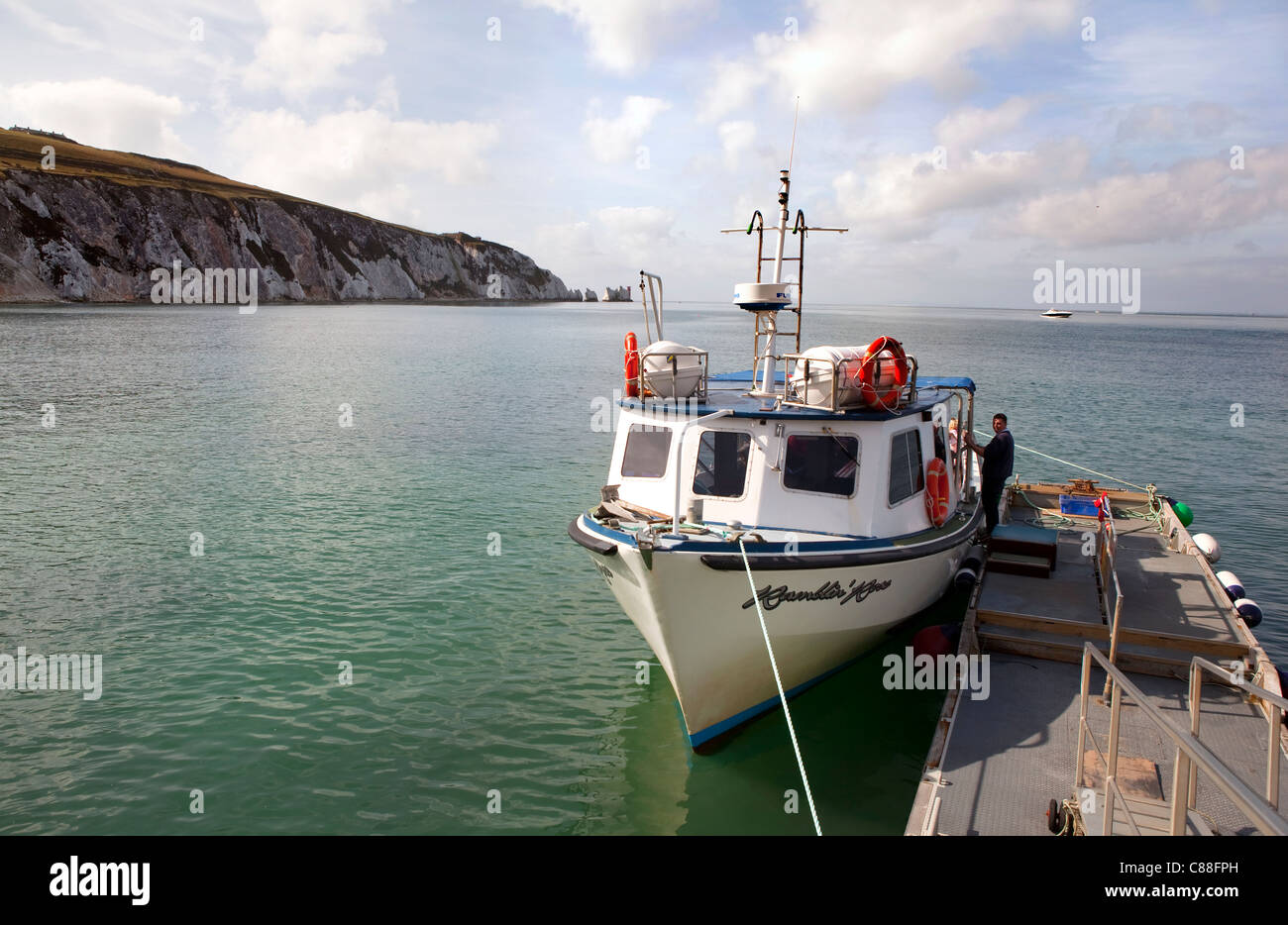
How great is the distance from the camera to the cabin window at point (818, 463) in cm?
1059

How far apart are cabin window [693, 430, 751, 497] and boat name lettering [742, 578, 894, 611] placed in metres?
1.81

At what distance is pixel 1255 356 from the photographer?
85.5 metres

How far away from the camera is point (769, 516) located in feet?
34.5

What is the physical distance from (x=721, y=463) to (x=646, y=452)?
117 cm

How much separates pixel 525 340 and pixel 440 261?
333ft

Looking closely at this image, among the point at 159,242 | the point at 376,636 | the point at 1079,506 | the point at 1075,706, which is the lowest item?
the point at 376,636

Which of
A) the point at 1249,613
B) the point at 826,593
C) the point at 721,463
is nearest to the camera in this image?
the point at 826,593

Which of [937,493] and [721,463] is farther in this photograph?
[937,493]

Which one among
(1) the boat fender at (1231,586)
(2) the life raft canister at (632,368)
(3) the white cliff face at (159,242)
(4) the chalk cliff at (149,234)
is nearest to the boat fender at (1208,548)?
(1) the boat fender at (1231,586)

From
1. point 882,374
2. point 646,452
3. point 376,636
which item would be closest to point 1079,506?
point 882,374

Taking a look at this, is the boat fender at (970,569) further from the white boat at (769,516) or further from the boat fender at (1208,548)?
the boat fender at (1208,548)

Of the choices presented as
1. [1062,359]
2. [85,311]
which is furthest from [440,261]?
[1062,359]

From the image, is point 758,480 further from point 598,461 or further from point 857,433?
point 598,461

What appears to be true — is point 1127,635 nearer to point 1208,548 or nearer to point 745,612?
point 745,612
